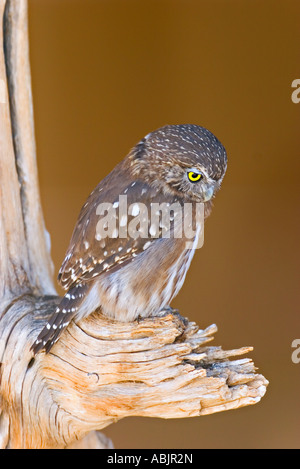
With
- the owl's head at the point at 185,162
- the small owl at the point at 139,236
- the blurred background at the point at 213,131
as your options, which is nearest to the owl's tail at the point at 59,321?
the small owl at the point at 139,236

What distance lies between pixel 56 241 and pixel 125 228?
2186mm

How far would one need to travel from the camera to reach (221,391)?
6.88ft

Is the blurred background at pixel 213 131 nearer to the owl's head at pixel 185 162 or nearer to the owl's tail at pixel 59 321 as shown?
the owl's head at pixel 185 162

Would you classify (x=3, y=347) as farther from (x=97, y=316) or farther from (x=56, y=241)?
(x=56, y=241)

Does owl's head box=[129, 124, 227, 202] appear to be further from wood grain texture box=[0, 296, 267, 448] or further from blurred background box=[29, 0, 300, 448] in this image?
blurred background box=[29, 0, 300, 448]

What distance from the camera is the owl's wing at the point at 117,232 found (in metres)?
2.36

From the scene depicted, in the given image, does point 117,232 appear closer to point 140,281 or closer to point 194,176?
point 140,281

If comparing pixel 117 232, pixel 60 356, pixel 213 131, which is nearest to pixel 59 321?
pixel 60 356

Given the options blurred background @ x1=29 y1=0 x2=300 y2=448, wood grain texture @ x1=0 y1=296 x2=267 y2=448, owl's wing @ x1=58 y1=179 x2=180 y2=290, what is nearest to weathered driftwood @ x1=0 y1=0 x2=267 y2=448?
wood grain texture @ x1=0 y1=296 x2=267 y2=448

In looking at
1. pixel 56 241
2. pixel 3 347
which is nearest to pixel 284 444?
pixel 56 241

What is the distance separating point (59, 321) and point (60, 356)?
0.17m

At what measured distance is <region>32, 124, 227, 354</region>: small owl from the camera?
2.35 m

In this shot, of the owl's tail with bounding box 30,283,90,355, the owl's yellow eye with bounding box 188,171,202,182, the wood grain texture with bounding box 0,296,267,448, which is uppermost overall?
the owl's yellow eye with bounding box 188,171,202,182

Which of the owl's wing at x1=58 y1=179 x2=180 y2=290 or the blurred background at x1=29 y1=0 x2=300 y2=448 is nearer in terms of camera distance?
the owl's wing at x1=58 y1=179 x2=180 y2=290
